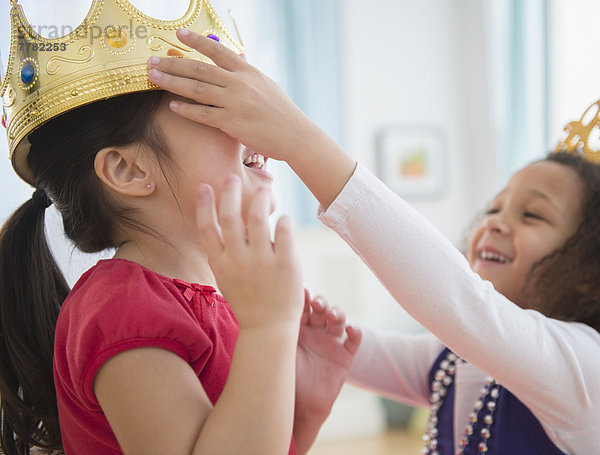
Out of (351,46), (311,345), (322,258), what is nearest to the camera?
(311,345)

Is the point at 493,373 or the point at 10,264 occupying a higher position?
the point at 10,264

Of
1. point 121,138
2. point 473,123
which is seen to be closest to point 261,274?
point 121,138

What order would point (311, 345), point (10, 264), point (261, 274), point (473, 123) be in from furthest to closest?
point (473, 123)
point (311, 345)
point (10, 264)
point (261, 274)

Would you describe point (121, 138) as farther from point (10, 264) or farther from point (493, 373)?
point (493, 373)

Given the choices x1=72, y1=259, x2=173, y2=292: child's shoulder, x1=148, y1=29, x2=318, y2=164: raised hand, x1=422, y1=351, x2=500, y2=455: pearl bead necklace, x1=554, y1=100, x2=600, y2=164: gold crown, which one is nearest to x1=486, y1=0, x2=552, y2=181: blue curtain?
x1=554, y1=100, x2=600, y2=164: gold crown

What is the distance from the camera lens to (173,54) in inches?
27.4

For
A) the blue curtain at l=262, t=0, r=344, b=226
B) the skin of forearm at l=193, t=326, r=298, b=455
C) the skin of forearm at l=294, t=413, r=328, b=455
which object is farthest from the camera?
the blue curtain at l=262, t=0, r=344, b=226

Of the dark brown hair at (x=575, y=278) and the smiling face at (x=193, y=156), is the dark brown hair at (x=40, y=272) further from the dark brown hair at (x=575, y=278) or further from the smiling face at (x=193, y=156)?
the dark brown hair at (x=575, y=278)

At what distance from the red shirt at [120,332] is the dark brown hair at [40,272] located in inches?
4.0

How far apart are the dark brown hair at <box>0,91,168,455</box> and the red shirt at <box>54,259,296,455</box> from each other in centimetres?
10

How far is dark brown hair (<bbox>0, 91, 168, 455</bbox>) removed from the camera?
751 millimetres

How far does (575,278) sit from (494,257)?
158 mm

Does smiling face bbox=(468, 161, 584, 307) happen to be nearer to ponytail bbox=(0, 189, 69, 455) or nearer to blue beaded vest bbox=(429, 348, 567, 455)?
blue beaded vest bbox=(429, 348, 567, 455)

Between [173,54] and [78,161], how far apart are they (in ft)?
0.60
